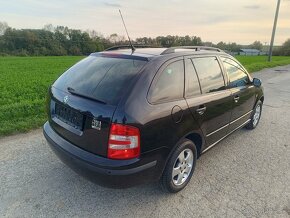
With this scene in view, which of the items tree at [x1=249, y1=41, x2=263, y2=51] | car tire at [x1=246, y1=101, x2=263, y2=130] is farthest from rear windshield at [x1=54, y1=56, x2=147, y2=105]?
tree at [x1=249, y1=41, x2=263, y2=51]

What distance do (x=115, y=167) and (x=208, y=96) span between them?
1548 mm

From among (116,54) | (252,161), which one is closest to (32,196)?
(116,54)

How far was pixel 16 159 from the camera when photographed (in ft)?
11.4

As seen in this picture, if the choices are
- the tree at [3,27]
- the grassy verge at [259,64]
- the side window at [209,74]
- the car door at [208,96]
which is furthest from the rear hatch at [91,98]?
the tree at [3,27]

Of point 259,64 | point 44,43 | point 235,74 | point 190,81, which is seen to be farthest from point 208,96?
point 44,43

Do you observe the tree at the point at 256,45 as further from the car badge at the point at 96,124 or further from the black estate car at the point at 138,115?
the car badge at the point at 96,124

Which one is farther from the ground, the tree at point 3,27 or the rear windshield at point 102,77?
the tree at point 3,27

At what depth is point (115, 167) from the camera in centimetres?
227

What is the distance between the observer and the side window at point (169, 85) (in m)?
2.46

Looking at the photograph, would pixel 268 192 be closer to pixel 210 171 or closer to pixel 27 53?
pixel 210 171

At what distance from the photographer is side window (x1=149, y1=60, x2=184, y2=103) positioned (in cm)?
246

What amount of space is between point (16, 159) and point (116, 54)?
209 cm

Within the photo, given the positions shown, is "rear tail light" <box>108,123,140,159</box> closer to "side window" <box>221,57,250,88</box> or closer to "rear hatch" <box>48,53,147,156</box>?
"rear hatch" <box>48,53,147,156</box>

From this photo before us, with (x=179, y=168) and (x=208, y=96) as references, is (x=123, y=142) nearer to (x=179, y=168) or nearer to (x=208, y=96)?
(x=179, y=168)
